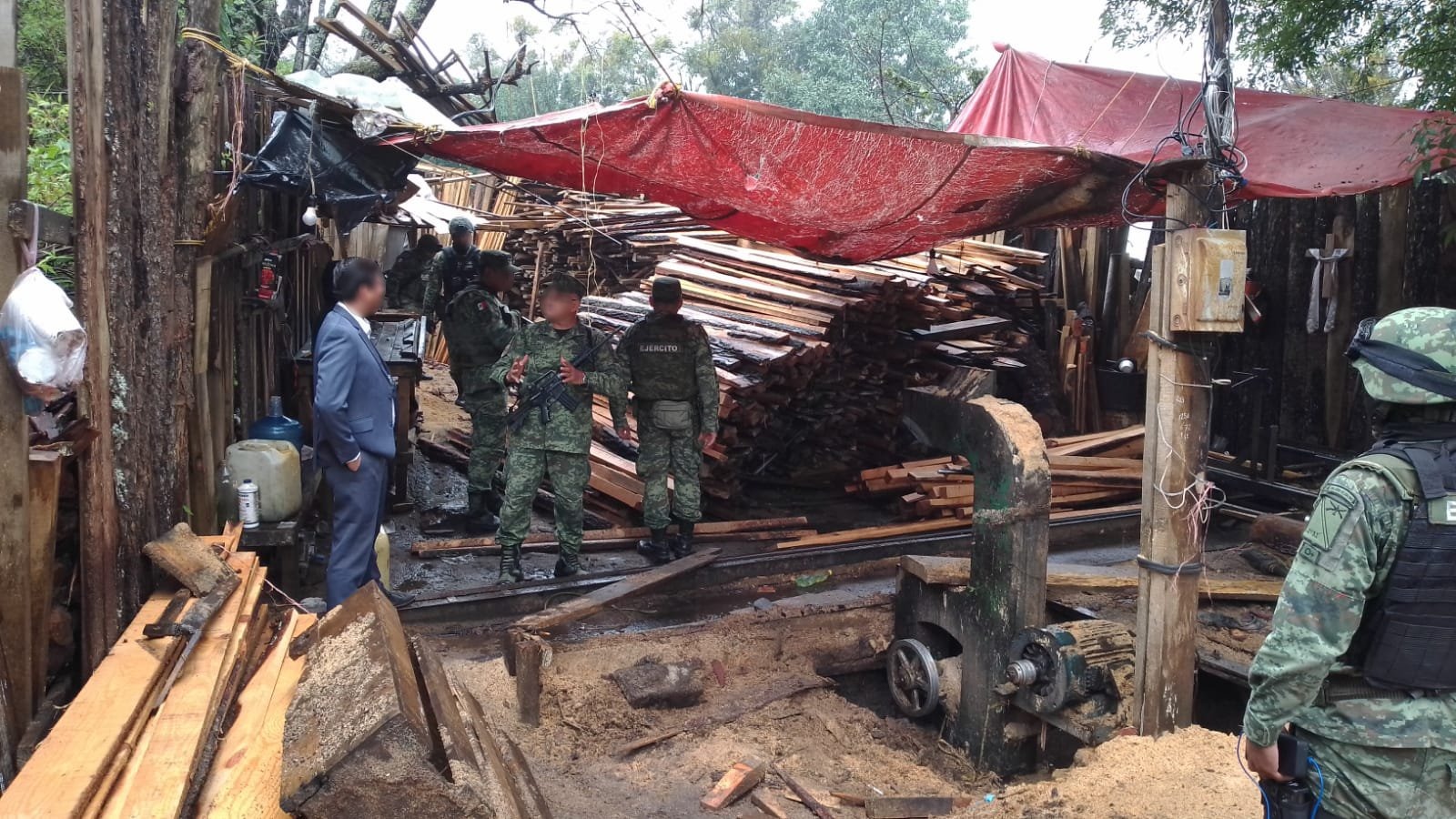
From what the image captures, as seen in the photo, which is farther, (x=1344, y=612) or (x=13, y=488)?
(x=13, y=488)

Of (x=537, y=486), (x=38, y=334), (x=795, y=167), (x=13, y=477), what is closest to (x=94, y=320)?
(x=38, y=334)

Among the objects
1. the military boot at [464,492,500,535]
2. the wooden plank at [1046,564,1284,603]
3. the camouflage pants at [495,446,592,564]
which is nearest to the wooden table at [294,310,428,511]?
the military boot at [464,492,500,535]

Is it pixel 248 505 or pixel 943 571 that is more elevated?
pixel 248 505

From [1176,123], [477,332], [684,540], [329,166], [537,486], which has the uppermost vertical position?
[1176,123]

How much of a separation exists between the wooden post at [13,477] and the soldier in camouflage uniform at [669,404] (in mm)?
4545

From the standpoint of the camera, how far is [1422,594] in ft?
8.77

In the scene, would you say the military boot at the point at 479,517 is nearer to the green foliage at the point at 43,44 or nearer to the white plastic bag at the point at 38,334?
the white plastic bag at the point at 38,334

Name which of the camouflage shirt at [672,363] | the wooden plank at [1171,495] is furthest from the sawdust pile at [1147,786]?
the camouflage shirt at [672,363]

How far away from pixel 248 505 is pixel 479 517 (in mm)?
2944

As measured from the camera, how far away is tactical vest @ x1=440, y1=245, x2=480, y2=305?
359 inches

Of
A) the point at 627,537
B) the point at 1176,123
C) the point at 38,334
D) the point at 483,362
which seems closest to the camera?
the point at 38,334

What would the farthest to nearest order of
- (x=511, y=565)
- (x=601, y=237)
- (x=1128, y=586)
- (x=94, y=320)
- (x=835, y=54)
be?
(x=835, y=54)
(x=601, y=237)
(x=511, y=565)
(x=1128, y=586)
(x=94, y=320)

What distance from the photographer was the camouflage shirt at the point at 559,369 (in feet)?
22.8

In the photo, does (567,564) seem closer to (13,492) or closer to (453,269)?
(453,269)
